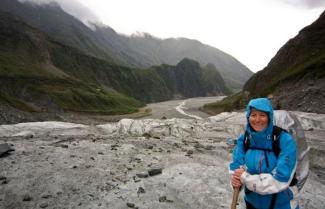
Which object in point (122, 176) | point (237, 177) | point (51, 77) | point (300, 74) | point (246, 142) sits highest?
point (51, 77)

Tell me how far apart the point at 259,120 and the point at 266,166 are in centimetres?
82

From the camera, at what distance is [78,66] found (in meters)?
165

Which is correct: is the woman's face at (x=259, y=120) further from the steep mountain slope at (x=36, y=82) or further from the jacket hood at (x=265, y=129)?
the steep mountain slope at (x=36, y=82)

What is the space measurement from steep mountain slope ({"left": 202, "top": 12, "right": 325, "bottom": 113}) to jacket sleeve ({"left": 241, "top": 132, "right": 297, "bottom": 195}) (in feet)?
129

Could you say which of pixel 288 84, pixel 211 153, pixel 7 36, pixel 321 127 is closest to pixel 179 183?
pixel 211 153

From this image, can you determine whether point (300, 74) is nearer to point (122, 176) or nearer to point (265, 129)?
point (122, 176)

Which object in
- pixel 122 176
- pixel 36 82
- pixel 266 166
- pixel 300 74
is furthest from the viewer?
pixel 36 82

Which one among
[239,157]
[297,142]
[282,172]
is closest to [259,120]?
[297,142]

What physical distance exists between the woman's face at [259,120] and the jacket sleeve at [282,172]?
358mm

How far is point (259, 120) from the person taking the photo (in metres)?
4.77

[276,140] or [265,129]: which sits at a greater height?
[265,129]

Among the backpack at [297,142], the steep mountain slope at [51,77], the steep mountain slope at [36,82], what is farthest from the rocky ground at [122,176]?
the steep mountain slope at [36,82]

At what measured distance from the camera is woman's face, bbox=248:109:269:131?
15.6 feet

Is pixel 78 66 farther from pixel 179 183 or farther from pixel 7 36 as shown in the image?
pixel 179 183
